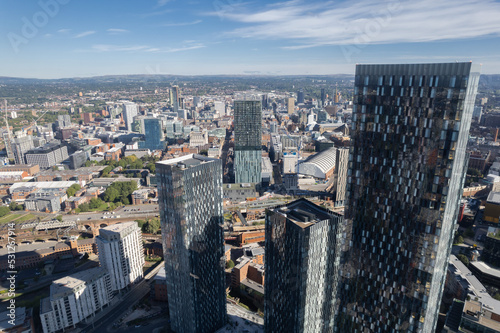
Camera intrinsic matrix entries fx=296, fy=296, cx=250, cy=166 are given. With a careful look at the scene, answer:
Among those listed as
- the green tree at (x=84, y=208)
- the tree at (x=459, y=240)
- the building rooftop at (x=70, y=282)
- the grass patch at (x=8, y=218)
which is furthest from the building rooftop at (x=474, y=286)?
the grass patch at (x=8, y=218)

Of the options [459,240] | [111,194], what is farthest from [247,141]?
[459,240]

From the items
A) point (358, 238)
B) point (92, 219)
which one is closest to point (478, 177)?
point (358, 238)

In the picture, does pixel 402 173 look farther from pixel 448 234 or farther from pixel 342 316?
pixel 342 316

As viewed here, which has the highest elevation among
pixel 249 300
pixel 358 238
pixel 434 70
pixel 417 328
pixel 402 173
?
pixel 434 70

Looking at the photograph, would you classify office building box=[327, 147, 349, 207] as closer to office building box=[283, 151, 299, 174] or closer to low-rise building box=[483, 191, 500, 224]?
office building box=[283, 151, 299, 174]

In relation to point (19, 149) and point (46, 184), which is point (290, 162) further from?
point (19, 149)

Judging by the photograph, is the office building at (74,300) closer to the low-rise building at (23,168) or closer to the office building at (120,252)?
the office building at (120,252)

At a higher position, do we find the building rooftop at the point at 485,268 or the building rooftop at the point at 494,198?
the building rooftop at the point at 494,198
